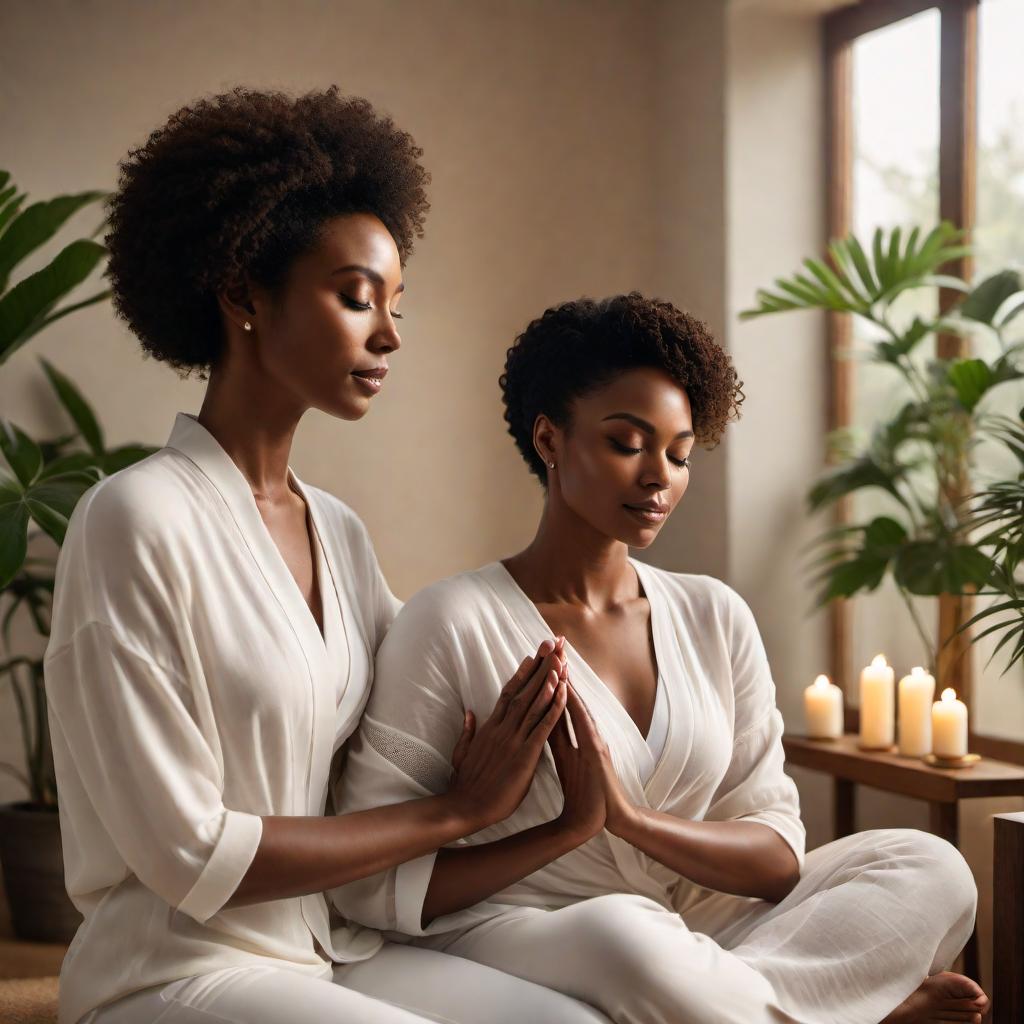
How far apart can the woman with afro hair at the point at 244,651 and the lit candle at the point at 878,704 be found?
4.38 feet

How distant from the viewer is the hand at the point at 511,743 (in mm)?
1645

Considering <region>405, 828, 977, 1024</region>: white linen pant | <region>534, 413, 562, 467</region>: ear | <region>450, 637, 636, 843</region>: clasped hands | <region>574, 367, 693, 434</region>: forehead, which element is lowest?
<region>405, 828, 977, 1024</region>: white linen pant

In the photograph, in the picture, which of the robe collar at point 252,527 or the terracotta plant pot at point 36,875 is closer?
the robe collar at point 252,527

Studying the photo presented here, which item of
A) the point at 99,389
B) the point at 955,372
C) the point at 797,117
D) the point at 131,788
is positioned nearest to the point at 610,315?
the point at 131,788

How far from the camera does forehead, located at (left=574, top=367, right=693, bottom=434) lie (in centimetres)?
180

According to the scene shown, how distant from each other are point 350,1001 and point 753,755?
722 mm

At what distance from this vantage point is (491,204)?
3.61m

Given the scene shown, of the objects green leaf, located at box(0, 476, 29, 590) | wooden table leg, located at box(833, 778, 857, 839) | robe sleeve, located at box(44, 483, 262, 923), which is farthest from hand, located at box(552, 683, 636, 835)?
wooden table leg, located at box(833, 778, 857, 839)

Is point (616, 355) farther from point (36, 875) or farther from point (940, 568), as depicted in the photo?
point (36, 875)

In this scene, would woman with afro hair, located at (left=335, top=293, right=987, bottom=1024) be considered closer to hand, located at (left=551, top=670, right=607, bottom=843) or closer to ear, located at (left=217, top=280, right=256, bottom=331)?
hand, located at (left=551, top=670, right=607, bottom=843)

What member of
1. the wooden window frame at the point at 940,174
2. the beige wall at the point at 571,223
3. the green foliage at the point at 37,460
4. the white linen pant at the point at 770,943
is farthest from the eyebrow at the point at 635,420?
the beige wall at the point at 571,223

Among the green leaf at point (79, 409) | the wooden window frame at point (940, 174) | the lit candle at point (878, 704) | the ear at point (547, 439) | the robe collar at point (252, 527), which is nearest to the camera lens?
the robe collar at point (252, 527)

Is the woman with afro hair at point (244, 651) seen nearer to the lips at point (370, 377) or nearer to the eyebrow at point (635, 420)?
the lips at point (370, 377)

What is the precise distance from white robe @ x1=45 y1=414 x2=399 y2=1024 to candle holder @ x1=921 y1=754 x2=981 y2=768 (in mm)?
1478
